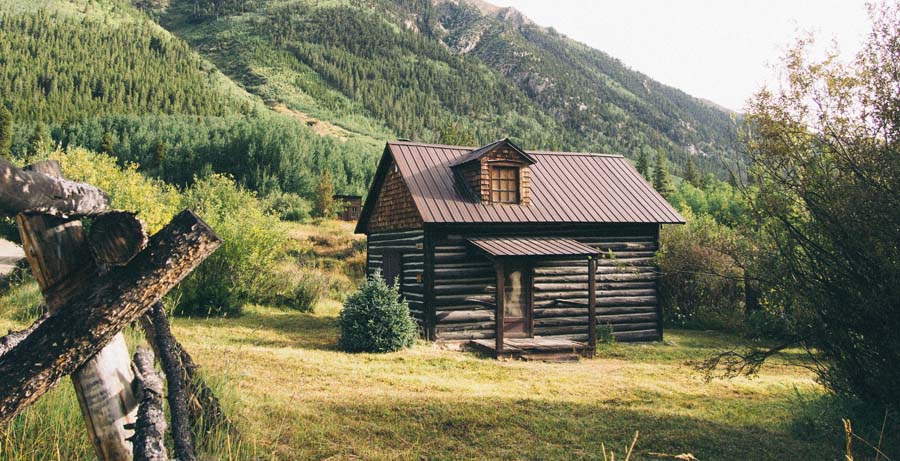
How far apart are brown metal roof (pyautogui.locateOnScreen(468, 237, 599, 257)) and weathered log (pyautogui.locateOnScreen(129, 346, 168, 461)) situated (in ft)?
34.7

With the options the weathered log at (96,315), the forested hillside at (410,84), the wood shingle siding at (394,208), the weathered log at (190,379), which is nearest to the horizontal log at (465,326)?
the wood shingle siding at (394,208)

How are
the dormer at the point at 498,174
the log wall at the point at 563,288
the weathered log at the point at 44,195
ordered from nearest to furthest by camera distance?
the weathered log at the point at 44,195 < the log wall at the point at 563,288 < the dormer at the point at 498,174

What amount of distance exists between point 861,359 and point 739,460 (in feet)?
6.32

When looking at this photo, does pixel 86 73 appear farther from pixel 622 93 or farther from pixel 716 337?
pixel 622 93

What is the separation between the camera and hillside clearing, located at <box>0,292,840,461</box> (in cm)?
630

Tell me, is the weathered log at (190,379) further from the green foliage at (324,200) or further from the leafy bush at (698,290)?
the green foliage at (324,200)

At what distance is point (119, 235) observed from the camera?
3.20m

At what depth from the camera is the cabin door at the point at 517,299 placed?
621 inches

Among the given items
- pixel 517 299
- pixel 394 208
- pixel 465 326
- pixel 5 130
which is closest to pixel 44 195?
pixel 465 326

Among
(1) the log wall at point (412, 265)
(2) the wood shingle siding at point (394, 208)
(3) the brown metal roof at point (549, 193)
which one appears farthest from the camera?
(2) the wood shingle siding at point (394, 208)

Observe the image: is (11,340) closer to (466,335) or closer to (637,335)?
(466,335)

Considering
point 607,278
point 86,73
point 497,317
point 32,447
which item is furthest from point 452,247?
point 86,73

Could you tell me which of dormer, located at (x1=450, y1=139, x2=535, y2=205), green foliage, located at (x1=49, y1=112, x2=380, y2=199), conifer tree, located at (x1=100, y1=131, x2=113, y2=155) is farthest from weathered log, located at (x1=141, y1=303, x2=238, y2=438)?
conifer tree, located at (x1=100, y1=131, x2=113, y2=155)

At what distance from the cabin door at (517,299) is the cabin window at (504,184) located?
1.88 m
